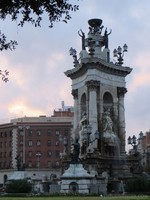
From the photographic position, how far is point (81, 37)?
63.0 meters

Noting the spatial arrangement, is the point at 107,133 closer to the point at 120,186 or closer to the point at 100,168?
the point at 100,168

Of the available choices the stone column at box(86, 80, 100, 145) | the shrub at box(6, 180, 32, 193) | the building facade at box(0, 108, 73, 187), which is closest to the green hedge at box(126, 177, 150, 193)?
the shrub at box(6, 180, 32, 193)

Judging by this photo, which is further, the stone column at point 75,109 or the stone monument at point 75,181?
the stone column at point 75,109

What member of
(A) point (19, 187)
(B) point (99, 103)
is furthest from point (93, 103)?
(A) point (19, 187)

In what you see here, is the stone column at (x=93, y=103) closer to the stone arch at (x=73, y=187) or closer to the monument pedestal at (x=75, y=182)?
the monument pedestal at (x=75, y=182)

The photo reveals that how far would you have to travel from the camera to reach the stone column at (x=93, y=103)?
57188 millimetres

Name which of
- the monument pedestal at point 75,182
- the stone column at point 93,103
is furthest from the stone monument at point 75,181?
the stone column at point 93,103

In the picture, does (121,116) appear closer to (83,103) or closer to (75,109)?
(83,103)

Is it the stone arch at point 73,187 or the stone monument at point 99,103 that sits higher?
the stone monument at point 99,103

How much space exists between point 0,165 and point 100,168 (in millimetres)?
60241

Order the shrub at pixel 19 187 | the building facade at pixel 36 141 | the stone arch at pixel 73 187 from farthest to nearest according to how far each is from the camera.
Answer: the building facade at pixel 36 141 → the shrub at pixel 19 187 → the stone arch at pixel 73 187

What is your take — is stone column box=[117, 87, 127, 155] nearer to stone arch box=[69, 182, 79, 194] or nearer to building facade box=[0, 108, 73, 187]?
stone arch box=[69, 182, 79, 194]

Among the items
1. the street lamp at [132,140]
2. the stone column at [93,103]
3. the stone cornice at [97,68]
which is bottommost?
the street lamp at [132,140]

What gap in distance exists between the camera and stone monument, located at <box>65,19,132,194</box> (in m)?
55.8
